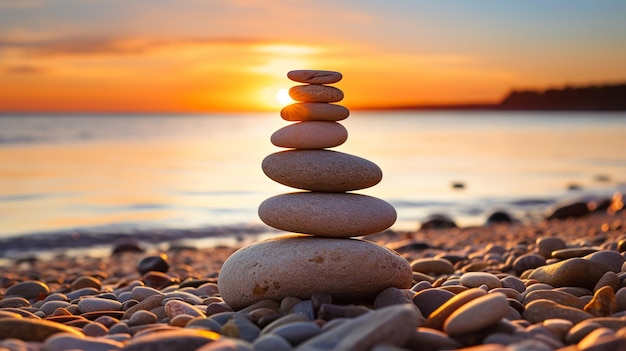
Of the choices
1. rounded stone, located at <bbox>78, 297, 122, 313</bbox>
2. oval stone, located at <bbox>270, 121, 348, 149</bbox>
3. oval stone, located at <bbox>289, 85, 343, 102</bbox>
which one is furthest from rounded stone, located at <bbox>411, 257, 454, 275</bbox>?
rounded stone, located at <bbox>78, 297, 122, 313</bbox>

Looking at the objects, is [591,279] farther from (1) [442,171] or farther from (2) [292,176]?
(1) [442,171]

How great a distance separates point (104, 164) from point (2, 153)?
8.23 m

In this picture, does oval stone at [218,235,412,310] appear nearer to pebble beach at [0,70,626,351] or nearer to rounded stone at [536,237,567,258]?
pebble beach at [0,70,626,351]

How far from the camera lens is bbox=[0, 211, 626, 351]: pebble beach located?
3650 mm

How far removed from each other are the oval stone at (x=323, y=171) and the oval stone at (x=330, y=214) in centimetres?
9

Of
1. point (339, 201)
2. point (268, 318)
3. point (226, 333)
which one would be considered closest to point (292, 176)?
point (339, 201)

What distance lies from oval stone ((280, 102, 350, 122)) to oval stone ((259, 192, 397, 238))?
629 millimetres

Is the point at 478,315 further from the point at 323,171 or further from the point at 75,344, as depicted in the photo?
the point at 75,344

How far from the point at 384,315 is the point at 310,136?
2.32 metres

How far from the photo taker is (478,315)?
3900 millimetres

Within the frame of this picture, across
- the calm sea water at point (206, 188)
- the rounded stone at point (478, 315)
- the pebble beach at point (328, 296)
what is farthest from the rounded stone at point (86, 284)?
the calm sea water at point (206, 188)

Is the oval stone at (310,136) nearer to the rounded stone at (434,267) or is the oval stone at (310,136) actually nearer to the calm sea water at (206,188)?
the rounded stone at (434,267)

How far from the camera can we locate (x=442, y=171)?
29.5 meters

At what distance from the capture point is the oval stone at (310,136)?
570cm
